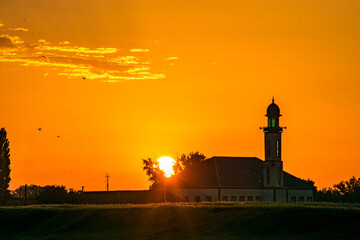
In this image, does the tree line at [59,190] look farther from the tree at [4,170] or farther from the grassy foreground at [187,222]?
the grassy foreground at [187,222]

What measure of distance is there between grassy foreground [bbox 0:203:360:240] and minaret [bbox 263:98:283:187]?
234ft

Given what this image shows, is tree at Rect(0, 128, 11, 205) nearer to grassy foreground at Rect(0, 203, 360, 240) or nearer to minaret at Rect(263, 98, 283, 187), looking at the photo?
minaret at Rect(263, 98, 283, 187)

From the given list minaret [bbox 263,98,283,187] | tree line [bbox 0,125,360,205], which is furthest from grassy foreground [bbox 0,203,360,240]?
minaret [bbox 263,98,283,187]

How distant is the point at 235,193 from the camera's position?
160 meters

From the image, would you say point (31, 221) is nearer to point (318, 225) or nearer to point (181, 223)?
point (181, 223)

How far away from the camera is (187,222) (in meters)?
69.8

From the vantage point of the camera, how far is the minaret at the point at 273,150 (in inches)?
6058

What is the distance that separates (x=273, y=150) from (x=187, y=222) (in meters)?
86.6

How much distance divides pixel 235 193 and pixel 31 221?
7913 cm

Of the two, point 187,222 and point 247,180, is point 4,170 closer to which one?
point 247,180

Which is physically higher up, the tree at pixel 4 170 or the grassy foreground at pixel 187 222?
the tree at pixel 4 170

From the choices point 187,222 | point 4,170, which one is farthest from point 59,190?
point 187,222

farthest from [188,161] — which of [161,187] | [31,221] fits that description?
[31,221]

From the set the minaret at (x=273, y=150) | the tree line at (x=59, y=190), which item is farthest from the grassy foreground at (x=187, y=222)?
the minaret at (x=273, y=150)
